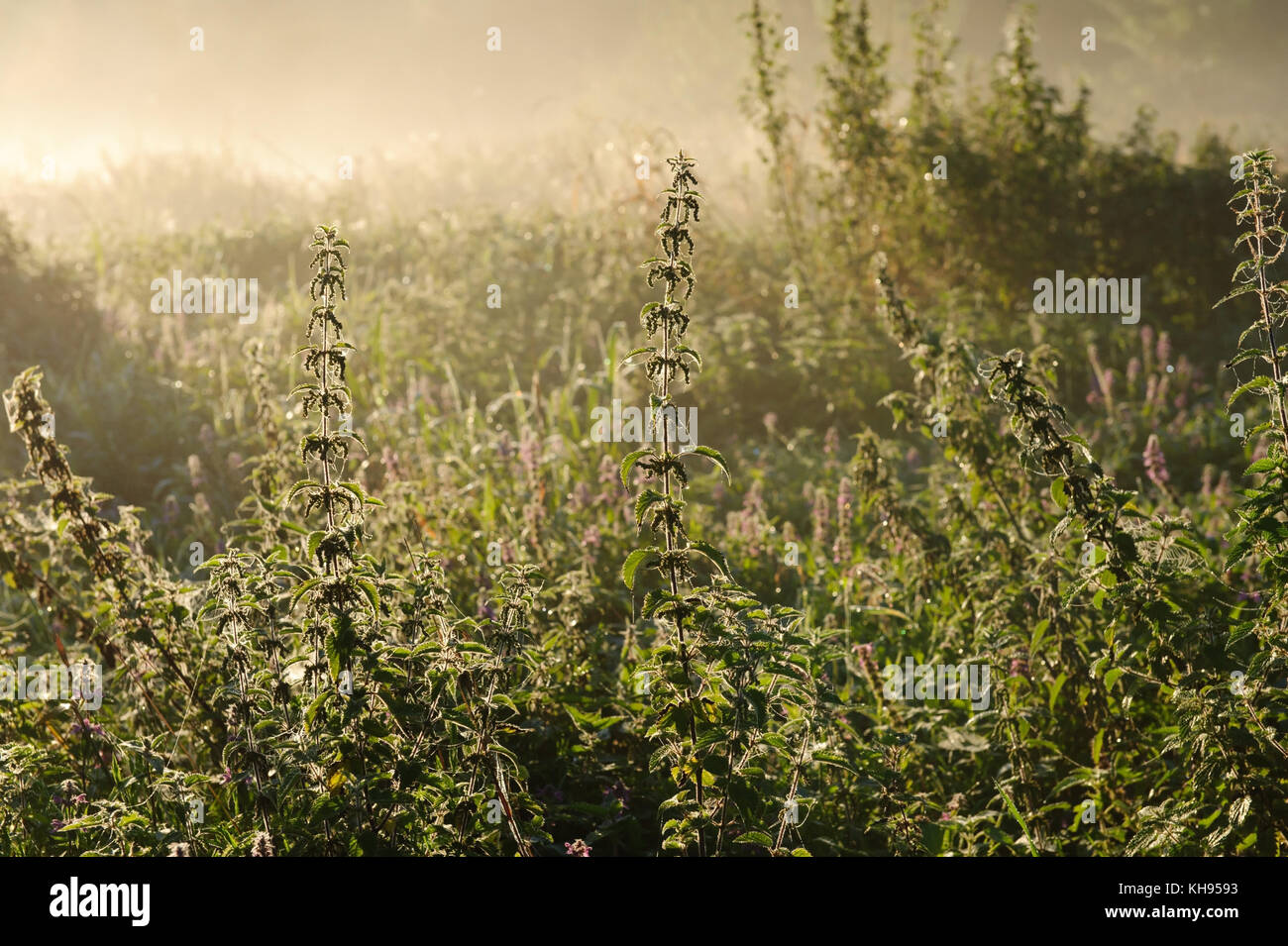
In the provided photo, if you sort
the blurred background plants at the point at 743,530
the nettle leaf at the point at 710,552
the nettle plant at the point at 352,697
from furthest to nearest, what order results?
1. the blurred background plants at the point at 743,530
2. the nettle plant at the point at 352,697
3. the nettle leaf at the point at 710,552

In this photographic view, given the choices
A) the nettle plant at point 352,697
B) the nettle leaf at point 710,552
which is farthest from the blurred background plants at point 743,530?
the nettle leaf at point 710,552

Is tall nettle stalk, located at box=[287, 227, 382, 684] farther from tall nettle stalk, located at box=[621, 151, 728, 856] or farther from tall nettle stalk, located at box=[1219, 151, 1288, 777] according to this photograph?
tall nettle stalk, located at box=[1219, 151, 1288, 777]

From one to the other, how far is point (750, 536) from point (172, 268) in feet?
25.5

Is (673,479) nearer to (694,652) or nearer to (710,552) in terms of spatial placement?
(710,552)

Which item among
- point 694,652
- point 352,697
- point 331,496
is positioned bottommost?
point 352,697

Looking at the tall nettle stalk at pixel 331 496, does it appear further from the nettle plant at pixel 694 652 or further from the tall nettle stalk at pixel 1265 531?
the tall nettle stalk at pixel 1265 531

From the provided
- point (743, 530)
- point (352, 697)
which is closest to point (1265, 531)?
point (352, 697)

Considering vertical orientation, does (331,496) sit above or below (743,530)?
above

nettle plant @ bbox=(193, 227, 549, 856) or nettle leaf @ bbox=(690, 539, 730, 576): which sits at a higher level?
nettle leaf @ bbox=(690, 539, 730, 576)

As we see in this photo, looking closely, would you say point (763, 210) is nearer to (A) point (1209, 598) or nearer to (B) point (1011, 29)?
(B) point (1011, 29)

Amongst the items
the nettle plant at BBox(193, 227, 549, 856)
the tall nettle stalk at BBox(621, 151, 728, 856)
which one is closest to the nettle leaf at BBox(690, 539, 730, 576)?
the tall nettle stalk at BBox(621, 151, 728, 856)

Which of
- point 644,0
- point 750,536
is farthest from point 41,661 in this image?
point 644,0

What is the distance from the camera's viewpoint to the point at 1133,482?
614 centimetres

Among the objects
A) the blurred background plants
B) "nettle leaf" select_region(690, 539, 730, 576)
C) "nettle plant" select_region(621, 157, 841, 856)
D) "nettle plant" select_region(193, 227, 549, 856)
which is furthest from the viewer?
the blurred background plants
